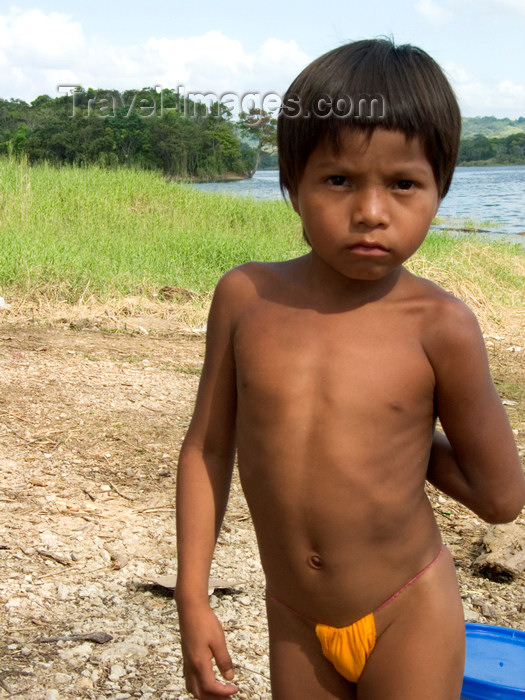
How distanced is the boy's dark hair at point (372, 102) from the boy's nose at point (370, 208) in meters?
0.08

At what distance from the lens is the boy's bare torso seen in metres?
1.19

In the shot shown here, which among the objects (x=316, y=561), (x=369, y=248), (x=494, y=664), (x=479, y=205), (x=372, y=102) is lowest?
(x=494, y=664)

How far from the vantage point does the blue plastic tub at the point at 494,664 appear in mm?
1577

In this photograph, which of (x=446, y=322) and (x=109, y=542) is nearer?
(x=446, y=322)

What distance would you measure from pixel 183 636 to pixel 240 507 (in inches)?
68.7

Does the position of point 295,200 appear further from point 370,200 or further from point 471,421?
point 471,421

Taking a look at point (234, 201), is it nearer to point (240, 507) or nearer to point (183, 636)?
point (240, 507)

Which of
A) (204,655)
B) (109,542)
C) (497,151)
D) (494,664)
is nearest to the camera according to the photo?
(204,655)

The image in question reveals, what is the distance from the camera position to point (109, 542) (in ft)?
8.74

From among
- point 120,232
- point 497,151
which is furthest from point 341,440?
point 497,151

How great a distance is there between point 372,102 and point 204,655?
826 millimetres

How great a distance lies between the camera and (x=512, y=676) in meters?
1.69

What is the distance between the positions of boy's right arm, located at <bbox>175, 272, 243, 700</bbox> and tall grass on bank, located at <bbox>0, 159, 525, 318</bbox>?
4.32 metres

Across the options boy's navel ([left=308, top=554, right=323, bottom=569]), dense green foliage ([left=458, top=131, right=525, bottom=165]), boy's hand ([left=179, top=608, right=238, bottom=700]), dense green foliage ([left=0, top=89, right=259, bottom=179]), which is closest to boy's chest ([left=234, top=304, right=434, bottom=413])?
boy's navel ([left=308, top=554, right=323, bottom=569])
